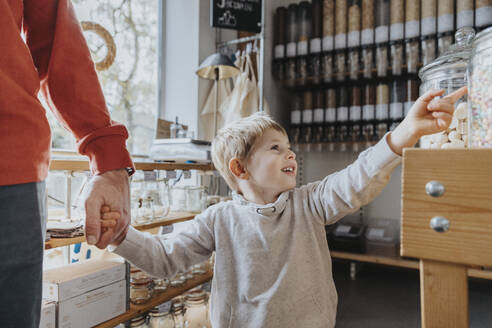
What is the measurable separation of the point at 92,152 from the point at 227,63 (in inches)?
63.8

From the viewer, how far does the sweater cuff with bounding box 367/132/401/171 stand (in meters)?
0.68

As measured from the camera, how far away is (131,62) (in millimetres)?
2547

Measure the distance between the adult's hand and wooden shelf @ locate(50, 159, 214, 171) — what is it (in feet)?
1.77

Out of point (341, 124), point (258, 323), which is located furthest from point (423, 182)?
point (341, 124)

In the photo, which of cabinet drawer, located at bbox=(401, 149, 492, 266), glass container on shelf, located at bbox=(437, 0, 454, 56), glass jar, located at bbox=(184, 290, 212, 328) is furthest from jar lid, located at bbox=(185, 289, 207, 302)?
glass container on shelf, located at bbox=(437, 0, 454, 56)

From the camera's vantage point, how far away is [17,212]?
507 mm

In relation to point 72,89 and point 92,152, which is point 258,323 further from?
point 72,89

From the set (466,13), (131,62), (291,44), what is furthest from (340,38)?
(131,62)

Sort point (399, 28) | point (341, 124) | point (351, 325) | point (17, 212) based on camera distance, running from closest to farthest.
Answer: point (17, 212)
point (351, 325)
point (399, 28)
point (341, 124)

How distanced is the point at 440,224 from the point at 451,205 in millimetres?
25

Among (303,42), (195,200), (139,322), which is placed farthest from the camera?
(303,42)

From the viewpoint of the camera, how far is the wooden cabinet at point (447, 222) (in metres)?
0.35

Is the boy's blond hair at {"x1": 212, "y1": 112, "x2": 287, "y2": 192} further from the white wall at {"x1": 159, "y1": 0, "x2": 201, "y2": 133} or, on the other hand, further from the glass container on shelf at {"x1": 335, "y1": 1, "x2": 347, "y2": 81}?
the glass container on shelf at {"x1": 335, "y1": 1, "x2": 347, "y2": 81}

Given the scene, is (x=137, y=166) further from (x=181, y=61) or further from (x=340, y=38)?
(x=340, y=38)
